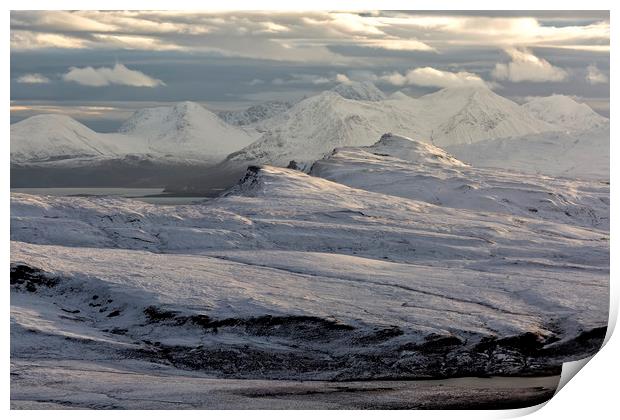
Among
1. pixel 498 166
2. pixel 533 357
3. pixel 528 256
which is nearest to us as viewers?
pixel 533 357

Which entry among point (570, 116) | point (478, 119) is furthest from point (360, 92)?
point (570, 116)

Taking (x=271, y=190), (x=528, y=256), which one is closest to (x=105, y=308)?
(x=528, y=256)

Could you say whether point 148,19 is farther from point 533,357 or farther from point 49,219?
point 533,357

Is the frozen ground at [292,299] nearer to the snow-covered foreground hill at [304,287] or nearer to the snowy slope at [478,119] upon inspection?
the snow-covered foreground hill at [304,287]

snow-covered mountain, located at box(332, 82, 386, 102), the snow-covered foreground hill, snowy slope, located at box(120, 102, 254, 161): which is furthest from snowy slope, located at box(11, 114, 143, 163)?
snow-covered mountain, located at box(332, 82, 386, 102)
